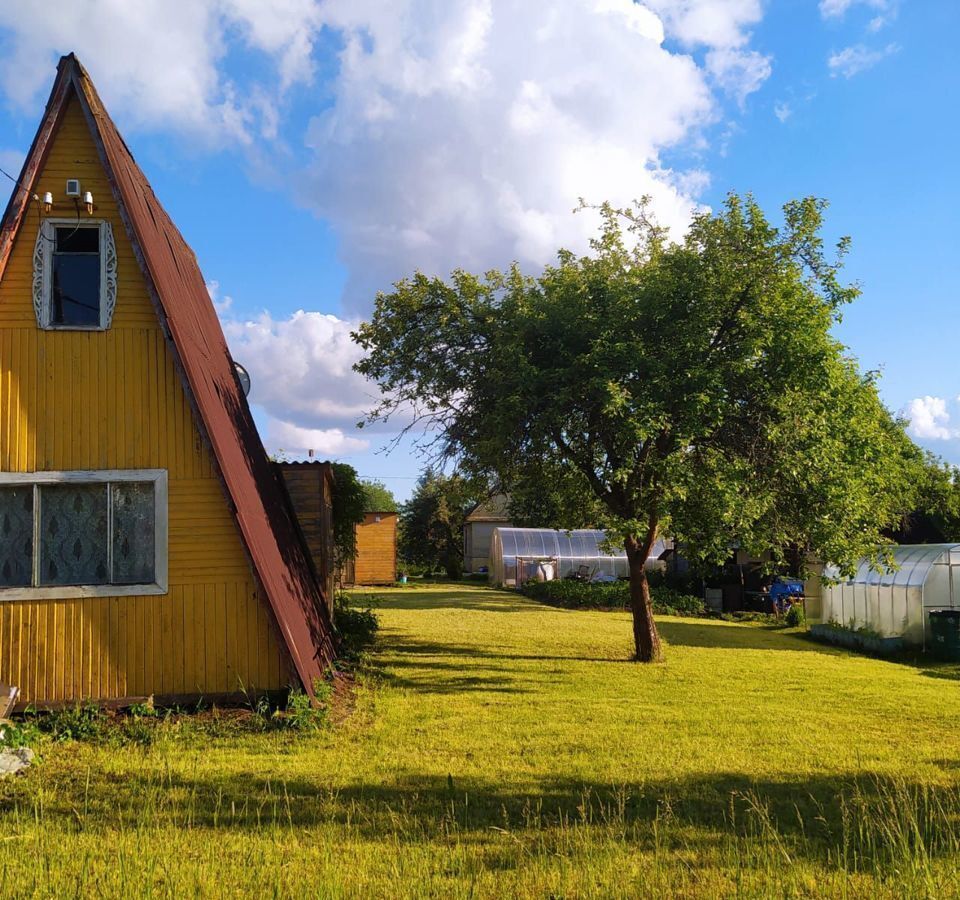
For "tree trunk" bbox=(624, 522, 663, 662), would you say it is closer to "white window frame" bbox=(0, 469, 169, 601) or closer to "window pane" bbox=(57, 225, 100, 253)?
"white window frame" bbox=(0, 469, 169, 601)

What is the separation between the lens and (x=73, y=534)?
372 inches

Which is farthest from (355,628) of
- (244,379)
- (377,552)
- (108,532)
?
(377,552)

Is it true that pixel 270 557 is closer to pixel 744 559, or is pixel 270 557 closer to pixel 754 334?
pixel 754 334

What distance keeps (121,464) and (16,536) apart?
4.64ft

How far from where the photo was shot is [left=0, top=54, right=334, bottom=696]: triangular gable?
9414mm

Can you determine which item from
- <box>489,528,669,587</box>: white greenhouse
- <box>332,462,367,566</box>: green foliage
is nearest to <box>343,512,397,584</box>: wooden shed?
<box>489,528,669,587</box>: white greenhouse

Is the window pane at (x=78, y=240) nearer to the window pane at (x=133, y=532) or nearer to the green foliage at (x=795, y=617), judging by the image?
the window pane at (x=133, y=532)

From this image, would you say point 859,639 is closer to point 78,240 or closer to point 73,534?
point 73,534

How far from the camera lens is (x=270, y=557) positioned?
1035 cm

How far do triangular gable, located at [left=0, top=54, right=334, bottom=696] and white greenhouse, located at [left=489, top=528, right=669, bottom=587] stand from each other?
27489 millimetres

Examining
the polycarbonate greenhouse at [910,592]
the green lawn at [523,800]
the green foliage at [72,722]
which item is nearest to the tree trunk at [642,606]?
the green lawn at [523,800]

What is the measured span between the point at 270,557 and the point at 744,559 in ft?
88.6

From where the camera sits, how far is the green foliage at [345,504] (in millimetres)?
19406

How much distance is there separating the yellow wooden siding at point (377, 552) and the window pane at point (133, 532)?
1196 inches
